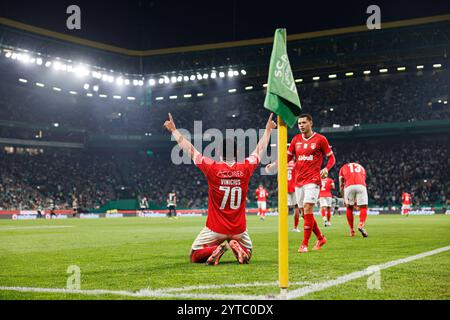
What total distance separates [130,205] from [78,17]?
2020 centimetres

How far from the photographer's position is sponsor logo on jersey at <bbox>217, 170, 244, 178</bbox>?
7.38 m

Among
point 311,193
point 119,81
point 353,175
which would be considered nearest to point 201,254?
point 311,193

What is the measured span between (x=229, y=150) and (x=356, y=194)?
7996 mm

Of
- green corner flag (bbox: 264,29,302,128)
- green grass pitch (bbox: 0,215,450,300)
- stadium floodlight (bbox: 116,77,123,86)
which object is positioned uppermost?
stadium floodlight (bbox: 116,77,123,86)

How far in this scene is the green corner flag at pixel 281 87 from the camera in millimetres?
4672

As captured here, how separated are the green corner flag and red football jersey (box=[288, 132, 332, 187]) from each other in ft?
18.4

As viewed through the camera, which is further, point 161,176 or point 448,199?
point 161,176

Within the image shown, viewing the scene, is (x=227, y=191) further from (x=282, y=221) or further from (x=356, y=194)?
(x=356, y=194)

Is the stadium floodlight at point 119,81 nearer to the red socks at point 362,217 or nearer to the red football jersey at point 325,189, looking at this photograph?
the red football jersey at point 325,189

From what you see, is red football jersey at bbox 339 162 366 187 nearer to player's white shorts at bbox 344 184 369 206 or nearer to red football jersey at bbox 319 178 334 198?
player's white shorts at bbox 344 184 369 206

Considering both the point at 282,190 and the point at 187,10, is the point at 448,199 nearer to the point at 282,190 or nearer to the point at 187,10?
the point at 187,10

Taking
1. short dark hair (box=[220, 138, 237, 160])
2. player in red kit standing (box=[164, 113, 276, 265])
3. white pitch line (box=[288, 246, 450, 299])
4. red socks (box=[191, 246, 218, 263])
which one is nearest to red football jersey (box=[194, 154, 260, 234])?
player in red kit standing (box=[164, 113, 276, 265])
